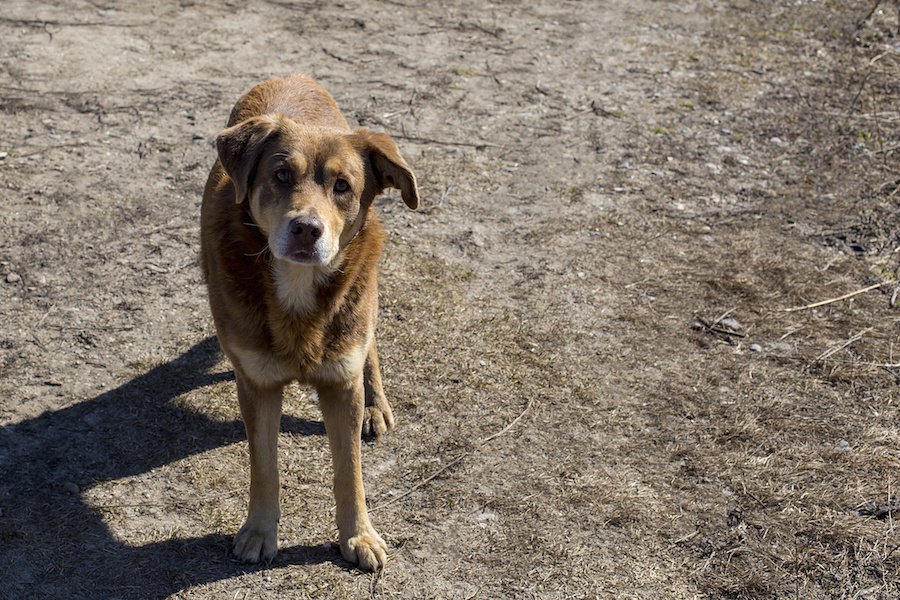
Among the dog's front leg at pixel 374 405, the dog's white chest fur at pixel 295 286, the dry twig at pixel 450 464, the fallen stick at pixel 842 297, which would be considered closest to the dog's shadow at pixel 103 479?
the dog's front leg at pixel 374 405

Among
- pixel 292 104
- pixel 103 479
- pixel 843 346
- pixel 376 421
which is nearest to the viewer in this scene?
pixel 103 479

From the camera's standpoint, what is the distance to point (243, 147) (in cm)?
379

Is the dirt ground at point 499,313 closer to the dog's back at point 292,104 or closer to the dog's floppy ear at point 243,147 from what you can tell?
the dog's back at point 292,104

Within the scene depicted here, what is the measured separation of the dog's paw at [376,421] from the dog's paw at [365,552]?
0.76m

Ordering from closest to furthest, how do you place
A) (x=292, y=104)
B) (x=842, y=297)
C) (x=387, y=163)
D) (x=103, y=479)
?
(x=387, y=163) < (x=103, y=479) < (x=292, y=104) < (x=842, y=297)

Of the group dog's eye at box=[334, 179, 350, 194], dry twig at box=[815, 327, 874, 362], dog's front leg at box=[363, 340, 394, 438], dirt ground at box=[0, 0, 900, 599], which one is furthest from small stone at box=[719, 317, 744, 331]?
dog's eye at box=[334, 179, 350, 194]

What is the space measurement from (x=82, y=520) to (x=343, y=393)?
1.20 m

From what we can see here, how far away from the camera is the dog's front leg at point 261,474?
388 cm

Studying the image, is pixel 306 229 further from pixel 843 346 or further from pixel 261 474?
pixel 843 346

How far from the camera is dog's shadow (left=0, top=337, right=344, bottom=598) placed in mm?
3773

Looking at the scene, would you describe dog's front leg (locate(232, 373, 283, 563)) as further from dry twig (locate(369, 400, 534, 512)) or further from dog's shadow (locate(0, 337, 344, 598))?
dry twig (locate(369, 400, 534, 512))

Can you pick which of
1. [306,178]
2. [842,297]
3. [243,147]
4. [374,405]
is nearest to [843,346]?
[842,297]

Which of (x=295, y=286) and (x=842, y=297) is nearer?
(x=295, y=286)

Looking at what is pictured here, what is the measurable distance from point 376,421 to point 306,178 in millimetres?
1412
